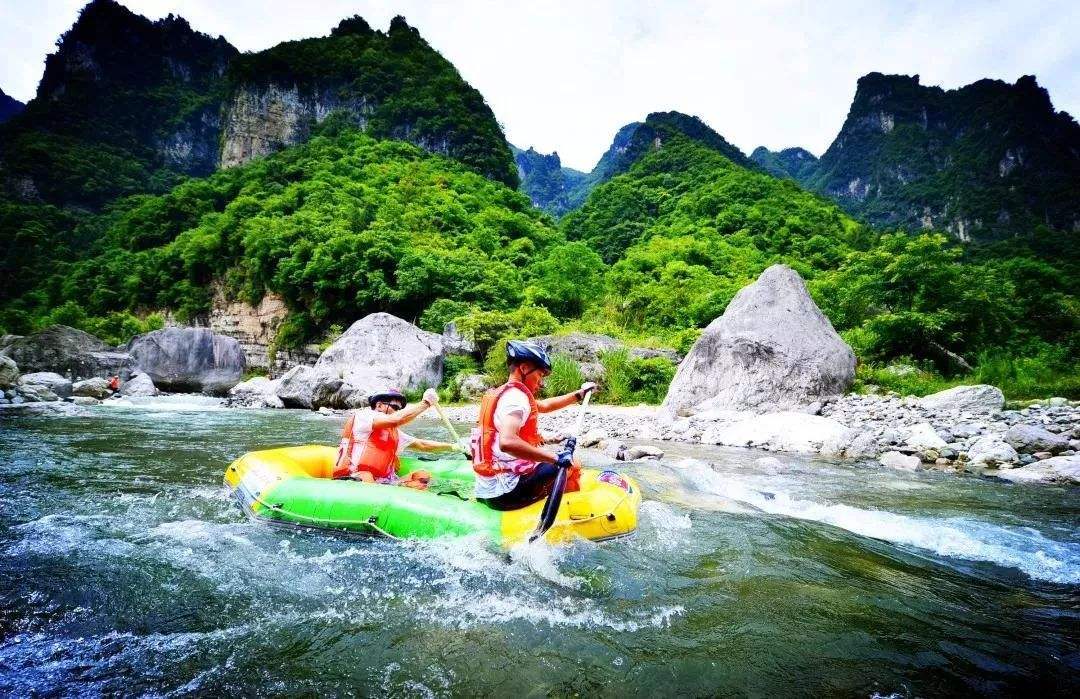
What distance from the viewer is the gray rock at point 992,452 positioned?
6.73 m

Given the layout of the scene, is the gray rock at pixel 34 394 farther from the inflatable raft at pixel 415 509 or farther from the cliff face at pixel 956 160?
the cliff face at pixel 956 160

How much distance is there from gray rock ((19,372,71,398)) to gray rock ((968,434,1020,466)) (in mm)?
22630

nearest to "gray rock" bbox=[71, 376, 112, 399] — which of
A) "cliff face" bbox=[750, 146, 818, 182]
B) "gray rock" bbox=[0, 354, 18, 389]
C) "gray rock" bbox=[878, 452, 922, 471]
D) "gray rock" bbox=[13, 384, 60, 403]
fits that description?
"gray rock" bbox=[13, 384, 60, 403]

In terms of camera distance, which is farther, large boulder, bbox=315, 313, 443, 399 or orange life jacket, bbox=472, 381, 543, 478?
large boulder, bbox=315, 313, 443, 399

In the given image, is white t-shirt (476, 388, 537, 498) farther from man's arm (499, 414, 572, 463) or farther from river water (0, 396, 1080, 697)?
river water (0, 396, 1080, 697)

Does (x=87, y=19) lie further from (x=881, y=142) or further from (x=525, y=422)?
(x=881, y=142)

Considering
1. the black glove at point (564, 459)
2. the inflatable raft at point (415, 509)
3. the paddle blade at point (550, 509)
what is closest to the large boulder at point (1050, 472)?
the inflatable raft at point (415, 509)

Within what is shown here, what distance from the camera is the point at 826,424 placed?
886 centimetres

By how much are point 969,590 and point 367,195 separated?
37.5m

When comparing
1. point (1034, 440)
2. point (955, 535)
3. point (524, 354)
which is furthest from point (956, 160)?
point (524, 354)

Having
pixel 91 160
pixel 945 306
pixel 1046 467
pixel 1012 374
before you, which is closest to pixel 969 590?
pixel 1046 467

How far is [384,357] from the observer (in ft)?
60.9

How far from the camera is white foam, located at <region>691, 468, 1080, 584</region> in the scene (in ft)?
11.7

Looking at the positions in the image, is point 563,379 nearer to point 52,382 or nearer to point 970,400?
point 970,400
